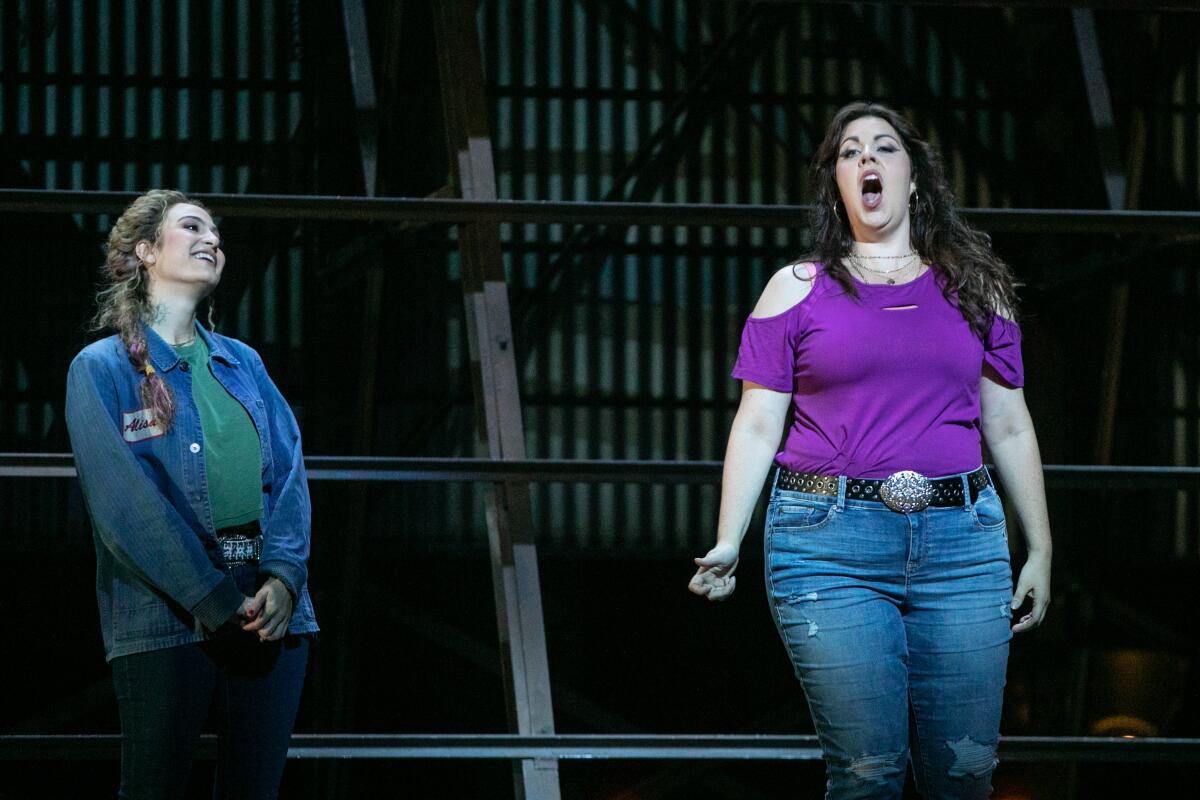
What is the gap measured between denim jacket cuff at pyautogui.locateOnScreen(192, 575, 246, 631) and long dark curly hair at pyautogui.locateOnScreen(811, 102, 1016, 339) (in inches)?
40.8

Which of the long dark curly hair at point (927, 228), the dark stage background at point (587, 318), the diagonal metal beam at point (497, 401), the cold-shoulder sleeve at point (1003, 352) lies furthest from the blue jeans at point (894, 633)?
the dark stage background at point (587, 318)

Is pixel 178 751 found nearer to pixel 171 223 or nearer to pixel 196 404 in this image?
pixel 196 404

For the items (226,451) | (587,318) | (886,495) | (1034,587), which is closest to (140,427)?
(226,451)

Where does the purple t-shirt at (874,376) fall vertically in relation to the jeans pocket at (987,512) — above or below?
above

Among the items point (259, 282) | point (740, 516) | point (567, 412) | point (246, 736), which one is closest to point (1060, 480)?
point (740, 516)

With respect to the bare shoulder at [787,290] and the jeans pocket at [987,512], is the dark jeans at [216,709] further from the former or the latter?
the jeans pocket at [987,512]

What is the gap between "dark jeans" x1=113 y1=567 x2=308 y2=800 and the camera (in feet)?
7.07

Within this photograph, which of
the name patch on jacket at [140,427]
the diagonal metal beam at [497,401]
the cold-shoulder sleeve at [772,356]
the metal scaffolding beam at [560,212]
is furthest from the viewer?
the metal scaffolding beam at [560,212]

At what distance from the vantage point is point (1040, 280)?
9.02 m

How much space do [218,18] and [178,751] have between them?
6.42 meters

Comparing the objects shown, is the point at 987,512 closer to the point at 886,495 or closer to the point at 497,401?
the point at 886,495

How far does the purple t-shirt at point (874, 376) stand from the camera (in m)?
2.03

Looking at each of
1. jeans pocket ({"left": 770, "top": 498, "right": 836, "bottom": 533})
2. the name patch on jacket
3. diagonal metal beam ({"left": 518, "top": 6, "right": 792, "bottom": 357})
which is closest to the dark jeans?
the name patch on jacket

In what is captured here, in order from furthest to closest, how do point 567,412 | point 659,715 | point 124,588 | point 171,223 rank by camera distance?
point 659,715
point 567,412
point 171,223
point 124,588
